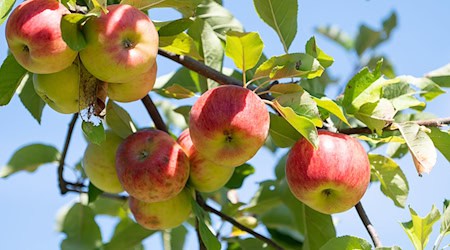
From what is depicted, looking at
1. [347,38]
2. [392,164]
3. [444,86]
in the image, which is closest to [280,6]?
[392,164]

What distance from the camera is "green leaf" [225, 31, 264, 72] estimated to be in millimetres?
1553

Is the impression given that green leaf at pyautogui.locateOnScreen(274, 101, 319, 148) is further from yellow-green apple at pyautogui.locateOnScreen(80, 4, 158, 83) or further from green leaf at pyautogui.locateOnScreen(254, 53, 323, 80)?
yellow-green apple at pyautogui.locateOnScreen(80, 4, 158, 83)

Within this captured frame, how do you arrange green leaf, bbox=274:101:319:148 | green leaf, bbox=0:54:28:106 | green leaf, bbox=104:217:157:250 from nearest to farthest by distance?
green leaf, bbox=274:101:319:148
green leaf, bbox=0:54:28:106
green leaf, bbox=104:217:157:250

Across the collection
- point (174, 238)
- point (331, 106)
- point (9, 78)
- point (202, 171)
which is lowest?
point (174, 238)

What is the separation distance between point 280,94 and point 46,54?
0.54 m

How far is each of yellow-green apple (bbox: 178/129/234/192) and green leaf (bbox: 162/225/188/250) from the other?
714 millimetres

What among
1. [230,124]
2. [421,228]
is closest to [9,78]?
[230,124]

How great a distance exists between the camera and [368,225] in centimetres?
161

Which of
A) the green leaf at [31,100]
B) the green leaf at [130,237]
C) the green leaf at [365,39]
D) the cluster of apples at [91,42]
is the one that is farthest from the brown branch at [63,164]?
the green leaf at [365,39]

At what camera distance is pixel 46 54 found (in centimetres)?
135

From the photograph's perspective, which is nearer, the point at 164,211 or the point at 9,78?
the point at 9,78

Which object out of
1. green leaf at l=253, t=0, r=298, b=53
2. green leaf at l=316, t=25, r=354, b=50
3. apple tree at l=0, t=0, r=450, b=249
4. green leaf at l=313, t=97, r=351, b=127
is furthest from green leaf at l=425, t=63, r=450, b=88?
green leaf at l=316, t=25, r=354, b=50

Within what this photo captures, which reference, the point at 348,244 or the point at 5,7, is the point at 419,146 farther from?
the point at 5,7

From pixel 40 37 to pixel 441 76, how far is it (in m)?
1.20
